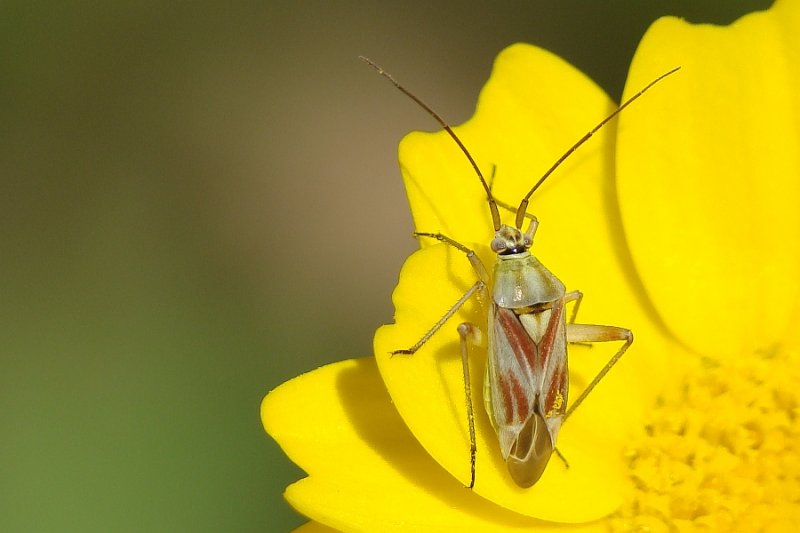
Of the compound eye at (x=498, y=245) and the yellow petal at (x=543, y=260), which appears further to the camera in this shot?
the compound eye at (x=498, y=245)

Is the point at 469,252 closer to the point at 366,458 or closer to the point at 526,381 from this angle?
the point at 526,381

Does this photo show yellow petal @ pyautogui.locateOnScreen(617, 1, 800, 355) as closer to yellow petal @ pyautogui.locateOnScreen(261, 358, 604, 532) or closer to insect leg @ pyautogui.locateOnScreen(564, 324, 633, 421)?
insect leg @ pyautogui.locateOnScreen(564, 324, 633, 421)

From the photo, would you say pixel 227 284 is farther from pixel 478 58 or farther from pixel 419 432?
pixel 419 432

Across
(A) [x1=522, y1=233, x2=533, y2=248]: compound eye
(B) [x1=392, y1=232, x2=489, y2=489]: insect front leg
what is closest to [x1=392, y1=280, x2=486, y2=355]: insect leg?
(B) [x1=392, y1=232, x2=489, y2=489]: insect front leg

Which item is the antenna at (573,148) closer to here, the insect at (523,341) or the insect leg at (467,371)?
the insect at (523,341)

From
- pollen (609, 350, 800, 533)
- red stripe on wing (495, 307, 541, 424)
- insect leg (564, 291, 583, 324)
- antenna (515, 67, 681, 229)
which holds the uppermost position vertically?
antenna (515, 67, 681, 229)

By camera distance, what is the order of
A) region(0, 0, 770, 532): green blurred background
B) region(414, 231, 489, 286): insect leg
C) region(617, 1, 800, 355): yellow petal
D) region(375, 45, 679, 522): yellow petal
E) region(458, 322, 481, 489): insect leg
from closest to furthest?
1. region(458, 322, 481, 489): insect leg
2. region(375, 45, 679, 522): yellow petal
3. region(414, 231, 489, 286): insect leg
4. region(617, 1, 800, 355): yellow petal
5. region(0, 0, 770, 532): green blurred background

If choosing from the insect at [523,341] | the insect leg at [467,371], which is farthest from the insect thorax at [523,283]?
the insect leg at [467,371]
